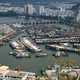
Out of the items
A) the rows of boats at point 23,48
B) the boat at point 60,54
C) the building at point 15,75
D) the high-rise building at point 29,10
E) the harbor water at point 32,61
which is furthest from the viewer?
the high-rise building at point 29,10

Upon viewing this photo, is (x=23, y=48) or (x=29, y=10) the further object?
(x=29, y=10)

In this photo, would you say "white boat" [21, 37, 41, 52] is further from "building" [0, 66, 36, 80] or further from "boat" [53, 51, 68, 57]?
"building" [0, 66, 36, 80]

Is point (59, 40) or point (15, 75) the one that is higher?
point (15, 75)

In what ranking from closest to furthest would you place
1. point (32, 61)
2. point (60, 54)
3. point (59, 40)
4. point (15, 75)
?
point (15, 75), point (32, 61), point (60, 54), point (59, 40)

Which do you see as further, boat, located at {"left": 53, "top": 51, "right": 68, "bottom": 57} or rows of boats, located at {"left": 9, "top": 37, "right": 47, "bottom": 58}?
rows of boats, located at {"left": 9, "top": 37, "right": 47, "bottom": 58}

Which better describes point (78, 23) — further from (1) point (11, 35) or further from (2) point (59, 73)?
(2) point (59, 73)

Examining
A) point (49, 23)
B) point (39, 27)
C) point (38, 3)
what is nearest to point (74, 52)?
point (39, 27)

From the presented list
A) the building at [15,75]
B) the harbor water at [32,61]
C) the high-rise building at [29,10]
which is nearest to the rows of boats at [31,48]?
the harbor water at [32,61]

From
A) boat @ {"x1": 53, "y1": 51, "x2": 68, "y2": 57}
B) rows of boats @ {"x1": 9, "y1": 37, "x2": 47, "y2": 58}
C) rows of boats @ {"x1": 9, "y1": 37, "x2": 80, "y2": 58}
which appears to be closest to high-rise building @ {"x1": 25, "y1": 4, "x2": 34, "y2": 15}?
rows of boats @ {"x1": 9, "y1": 37, "x2": 47, "y2": 58}

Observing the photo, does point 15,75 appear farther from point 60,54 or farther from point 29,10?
point 29,10

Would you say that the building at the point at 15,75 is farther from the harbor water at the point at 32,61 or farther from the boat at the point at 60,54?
the boat at the point at 60,54

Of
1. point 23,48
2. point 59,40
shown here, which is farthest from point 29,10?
point 23,48
